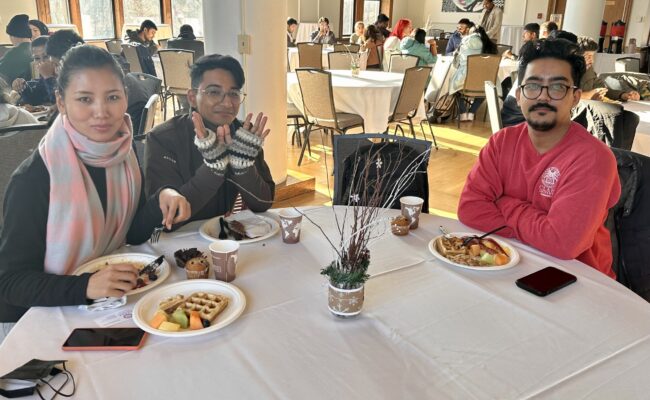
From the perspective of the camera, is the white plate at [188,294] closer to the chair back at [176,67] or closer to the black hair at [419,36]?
the chair back at [176,67]

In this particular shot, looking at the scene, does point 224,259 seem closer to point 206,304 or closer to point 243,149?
point 206,304

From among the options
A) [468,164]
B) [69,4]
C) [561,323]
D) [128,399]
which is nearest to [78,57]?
[128,399]

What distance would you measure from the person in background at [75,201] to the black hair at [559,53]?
4.05 feet

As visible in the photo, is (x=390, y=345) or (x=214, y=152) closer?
(x=390, y=345)

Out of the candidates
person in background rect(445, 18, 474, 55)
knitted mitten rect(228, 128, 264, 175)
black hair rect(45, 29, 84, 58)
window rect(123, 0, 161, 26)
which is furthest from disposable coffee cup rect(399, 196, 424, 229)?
window rect(123, 0, 161, 26)

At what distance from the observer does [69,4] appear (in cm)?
895

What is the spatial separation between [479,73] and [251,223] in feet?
17.9

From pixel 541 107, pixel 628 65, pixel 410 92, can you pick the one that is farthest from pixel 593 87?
pixel 541 107

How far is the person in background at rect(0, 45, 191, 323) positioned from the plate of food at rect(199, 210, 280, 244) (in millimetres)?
190

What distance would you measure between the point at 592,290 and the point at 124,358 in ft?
3.78

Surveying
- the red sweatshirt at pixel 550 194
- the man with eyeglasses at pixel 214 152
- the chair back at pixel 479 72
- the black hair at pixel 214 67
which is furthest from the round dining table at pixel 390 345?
the chair back at pixel 479 72

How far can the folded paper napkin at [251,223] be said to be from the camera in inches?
67.1

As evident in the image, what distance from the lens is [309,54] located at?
23.7ft

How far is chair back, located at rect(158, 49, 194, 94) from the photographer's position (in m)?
6.11
